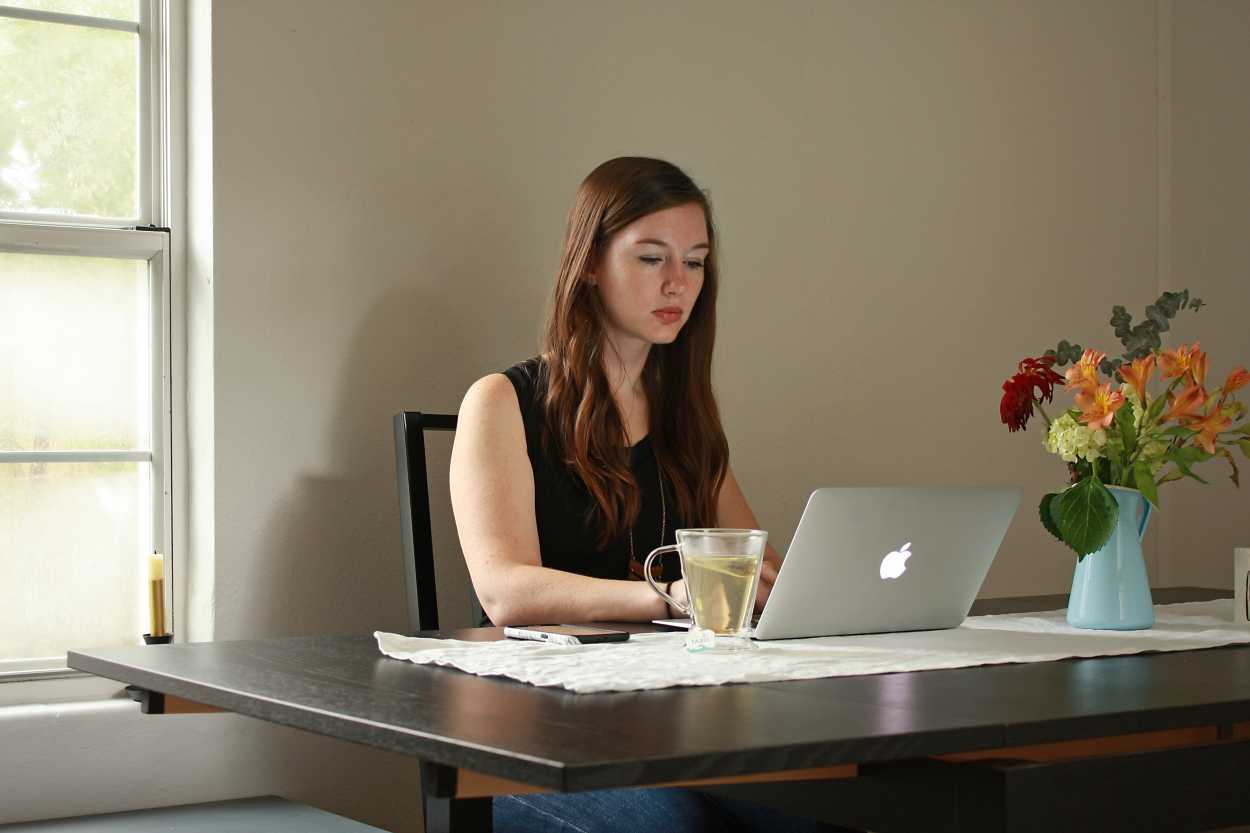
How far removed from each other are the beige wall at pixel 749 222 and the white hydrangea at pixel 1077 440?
1.14m

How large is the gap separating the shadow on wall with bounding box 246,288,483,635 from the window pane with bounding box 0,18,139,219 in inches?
18.9

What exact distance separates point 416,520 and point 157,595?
0.45 m

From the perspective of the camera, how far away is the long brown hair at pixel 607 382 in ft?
7.33

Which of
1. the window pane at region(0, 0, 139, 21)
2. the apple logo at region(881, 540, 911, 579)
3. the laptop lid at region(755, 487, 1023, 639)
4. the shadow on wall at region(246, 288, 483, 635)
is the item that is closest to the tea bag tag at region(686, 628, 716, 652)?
the laptop lid at region(755, 487, 1023, 639)

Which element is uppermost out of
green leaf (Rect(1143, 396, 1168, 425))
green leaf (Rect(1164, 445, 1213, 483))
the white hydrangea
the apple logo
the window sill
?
green leaf (Rect(1143, 396, 1168, 425))

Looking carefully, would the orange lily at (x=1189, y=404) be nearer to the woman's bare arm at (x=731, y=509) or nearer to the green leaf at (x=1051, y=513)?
the green leaf at (x=1051, y=513)

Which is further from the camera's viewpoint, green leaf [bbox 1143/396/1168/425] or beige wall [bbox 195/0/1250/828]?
beige wall [bbox 195/0/1250/828]

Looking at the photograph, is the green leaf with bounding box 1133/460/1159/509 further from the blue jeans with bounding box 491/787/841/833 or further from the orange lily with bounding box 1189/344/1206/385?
the blue jeans with bounding box 491/787/841/833

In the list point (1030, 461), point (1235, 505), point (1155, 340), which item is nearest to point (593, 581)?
point (1155, 340)

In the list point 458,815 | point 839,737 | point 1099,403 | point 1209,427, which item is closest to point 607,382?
point 1099,403

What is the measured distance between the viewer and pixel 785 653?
4.76ft

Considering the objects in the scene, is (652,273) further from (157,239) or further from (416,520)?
(157,239)

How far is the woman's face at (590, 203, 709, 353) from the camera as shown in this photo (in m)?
2.31

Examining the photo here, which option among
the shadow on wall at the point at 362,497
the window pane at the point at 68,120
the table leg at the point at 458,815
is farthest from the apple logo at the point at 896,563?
the window pane at the point at 68,120
